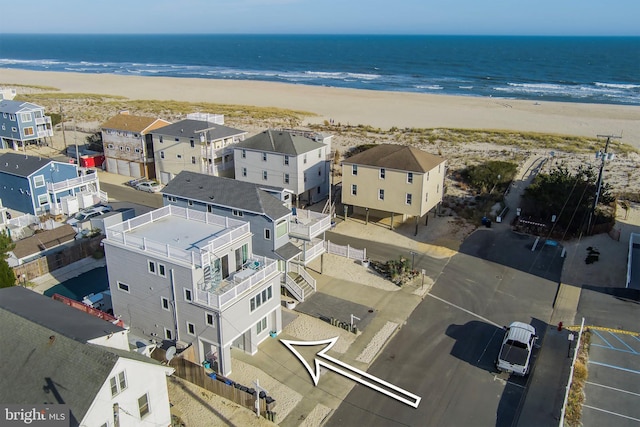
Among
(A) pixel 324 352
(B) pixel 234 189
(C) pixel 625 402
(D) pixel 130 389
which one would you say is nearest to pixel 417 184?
(B) pixel 234 189

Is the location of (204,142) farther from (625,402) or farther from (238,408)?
(625,402)

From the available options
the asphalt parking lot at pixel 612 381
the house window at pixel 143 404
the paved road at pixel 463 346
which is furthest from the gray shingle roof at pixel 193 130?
the asphalt parking lot at pixel 612 381

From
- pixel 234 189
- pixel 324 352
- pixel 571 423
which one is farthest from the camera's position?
pixel 234 189

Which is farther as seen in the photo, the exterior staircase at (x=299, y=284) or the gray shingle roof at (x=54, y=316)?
the exterior staircase at (x=299, y=284)

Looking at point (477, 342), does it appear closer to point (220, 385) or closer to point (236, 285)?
point (236, 285)

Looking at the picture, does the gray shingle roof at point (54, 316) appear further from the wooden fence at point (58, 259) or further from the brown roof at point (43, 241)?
the brown roof at point (43, 241)

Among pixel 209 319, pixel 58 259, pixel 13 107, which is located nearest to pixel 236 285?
pixel 209 319
